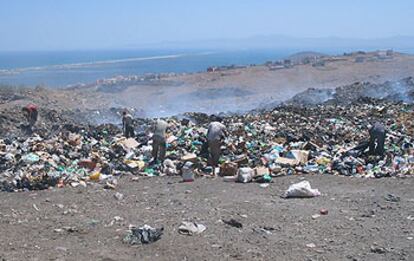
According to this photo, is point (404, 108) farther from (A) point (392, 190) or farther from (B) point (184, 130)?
(A) point (392, 190)

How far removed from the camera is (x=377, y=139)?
11.6 metres

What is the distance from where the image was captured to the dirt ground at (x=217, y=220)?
6625mm

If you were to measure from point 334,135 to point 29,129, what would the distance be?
928 centimetres

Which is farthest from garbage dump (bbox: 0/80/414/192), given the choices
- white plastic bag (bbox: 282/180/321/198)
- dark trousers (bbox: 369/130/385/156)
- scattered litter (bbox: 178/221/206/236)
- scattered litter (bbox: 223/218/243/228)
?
scattered litter (bbox: 178/221/206/236)

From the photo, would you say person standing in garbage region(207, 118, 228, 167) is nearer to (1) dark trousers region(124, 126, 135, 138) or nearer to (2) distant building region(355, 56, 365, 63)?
(1) dark trousers region(124, 126, 135, 138)

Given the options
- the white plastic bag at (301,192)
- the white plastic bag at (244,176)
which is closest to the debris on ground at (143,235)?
the white plastic bag at (301,192)

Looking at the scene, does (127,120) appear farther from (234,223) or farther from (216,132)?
(234,223)

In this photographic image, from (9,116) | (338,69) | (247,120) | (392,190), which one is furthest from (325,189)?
(338,69)

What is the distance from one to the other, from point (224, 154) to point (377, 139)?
3.30 meters

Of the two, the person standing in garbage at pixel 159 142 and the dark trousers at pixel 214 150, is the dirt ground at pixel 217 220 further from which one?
the person standing in garbage at pixel 159 142

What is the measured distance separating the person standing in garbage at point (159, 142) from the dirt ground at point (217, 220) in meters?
1.46

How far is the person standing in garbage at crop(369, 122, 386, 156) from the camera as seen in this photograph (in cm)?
1154

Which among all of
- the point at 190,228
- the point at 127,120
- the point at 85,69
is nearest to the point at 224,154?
the point at 127,120

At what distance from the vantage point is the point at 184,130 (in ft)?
49.5
